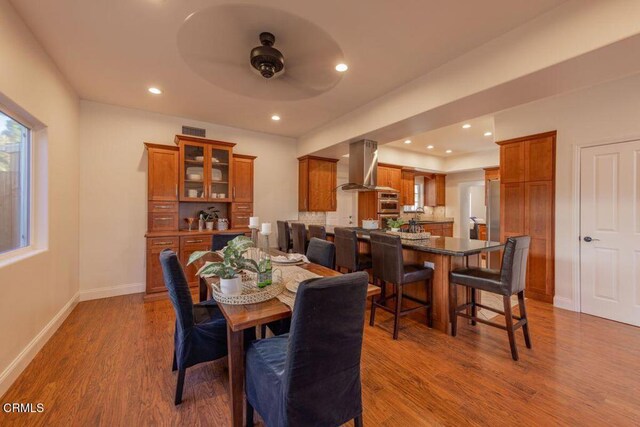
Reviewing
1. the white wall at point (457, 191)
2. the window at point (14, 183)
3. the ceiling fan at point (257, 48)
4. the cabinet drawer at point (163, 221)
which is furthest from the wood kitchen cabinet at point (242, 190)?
the white wall at point (457, 191)

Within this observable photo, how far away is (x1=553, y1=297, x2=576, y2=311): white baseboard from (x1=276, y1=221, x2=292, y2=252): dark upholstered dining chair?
149 inches

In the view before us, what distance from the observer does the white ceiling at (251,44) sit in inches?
76.1

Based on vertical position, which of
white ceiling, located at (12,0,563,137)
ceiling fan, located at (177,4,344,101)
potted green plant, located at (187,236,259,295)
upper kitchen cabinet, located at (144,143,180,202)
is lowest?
potted green plant, located at (187,236,259,295)

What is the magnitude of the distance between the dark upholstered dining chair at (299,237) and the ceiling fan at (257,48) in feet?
6.48

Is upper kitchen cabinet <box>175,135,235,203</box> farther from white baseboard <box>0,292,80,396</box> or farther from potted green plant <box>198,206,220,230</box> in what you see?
white baseboard <box>0,292,80,396</box>

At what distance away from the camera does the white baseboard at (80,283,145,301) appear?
365 centimetres

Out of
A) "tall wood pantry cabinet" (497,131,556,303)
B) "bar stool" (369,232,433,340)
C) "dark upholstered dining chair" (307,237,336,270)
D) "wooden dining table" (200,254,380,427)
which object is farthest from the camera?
"tall wood pantry cabinet" (497,131,556,303)

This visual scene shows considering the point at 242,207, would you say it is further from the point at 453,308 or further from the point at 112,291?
the point at 453,308

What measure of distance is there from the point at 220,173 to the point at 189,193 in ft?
1.90

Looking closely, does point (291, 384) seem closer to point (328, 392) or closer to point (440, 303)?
point (328, 392)

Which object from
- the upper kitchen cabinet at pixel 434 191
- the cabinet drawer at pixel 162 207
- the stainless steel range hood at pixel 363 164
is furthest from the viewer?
the upper kitchen cabinet at pixel 434 191

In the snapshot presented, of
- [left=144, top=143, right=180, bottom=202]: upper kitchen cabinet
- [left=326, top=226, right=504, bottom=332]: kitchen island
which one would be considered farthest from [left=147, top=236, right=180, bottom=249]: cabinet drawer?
[left=326, top=226, right=504, bottom=332]: kitchen island

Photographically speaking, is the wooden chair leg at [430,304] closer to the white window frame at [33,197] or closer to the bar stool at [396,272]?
the bar stool at [396,272]

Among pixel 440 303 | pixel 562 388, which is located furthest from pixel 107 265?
pixel 562 388
